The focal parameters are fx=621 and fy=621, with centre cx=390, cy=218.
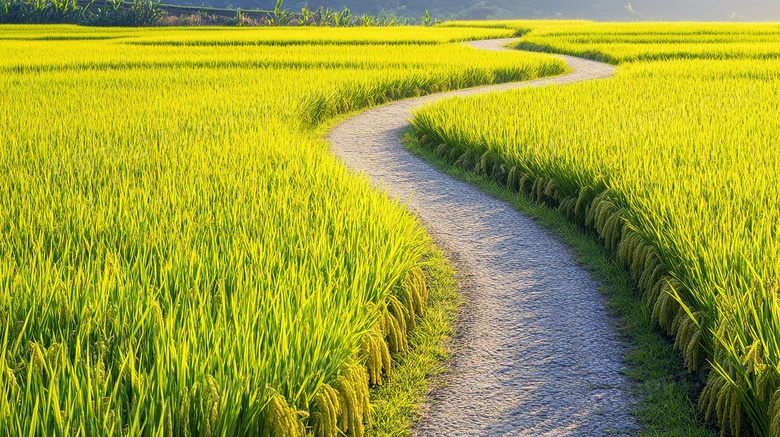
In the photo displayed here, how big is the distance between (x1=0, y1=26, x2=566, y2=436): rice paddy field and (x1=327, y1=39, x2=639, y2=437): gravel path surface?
322 millimetres

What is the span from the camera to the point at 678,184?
3.43 meters

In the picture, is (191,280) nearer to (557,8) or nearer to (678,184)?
(678,184)

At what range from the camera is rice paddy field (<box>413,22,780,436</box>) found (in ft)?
6.68

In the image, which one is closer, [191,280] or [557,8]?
[191,280]

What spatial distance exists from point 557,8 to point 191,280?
107824mm

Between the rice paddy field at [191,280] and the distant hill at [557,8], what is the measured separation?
209 feet

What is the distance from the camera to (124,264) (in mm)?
2471

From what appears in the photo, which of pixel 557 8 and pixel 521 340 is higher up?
pixel 557 8

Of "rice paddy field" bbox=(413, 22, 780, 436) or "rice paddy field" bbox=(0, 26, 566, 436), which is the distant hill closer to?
"rice paddy field" bbox=(413, 22, 780, 436)

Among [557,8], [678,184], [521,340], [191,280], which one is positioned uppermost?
[557,8]

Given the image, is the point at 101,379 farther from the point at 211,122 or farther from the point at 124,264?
the point at 211,122

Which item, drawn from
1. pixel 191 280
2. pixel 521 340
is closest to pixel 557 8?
pixel 521 340

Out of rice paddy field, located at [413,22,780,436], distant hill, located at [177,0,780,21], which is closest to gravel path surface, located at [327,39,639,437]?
rice paddy field, located at [413,22,780,436]

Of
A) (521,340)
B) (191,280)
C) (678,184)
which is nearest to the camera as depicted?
(191,280)
